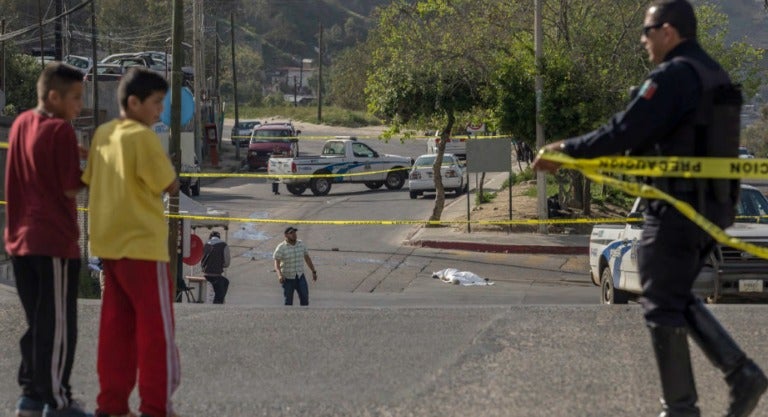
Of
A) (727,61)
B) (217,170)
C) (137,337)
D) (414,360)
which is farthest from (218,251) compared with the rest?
(217,170)

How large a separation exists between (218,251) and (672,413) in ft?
47.7

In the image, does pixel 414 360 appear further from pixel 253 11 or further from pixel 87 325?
pixel 253 11

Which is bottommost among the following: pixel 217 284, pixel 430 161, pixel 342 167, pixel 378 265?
pixel 378 265

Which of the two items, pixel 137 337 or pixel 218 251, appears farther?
pixel 218 251

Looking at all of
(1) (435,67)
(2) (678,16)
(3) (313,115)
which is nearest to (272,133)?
(1) (435,67)

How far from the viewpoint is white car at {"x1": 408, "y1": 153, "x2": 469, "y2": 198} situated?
38.0 metres

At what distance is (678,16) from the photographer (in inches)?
191

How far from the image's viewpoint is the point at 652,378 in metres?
6.25

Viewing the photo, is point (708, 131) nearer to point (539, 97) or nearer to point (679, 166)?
point (679, 166)

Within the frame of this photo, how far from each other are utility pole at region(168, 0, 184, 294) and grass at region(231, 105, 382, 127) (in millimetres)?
63043

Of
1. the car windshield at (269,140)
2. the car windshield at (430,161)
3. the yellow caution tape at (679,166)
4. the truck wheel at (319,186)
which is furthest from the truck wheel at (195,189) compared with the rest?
the yellow caution tape at (679,166)

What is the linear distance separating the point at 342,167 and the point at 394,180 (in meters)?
2.35

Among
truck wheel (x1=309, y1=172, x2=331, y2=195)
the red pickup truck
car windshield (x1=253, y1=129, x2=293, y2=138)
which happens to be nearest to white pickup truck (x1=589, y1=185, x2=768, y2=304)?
truck wheel (x1=309, y1=172, x2=331, y2=195)

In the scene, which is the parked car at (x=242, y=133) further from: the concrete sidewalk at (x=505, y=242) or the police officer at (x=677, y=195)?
the police officer at (x=677, y=195)
